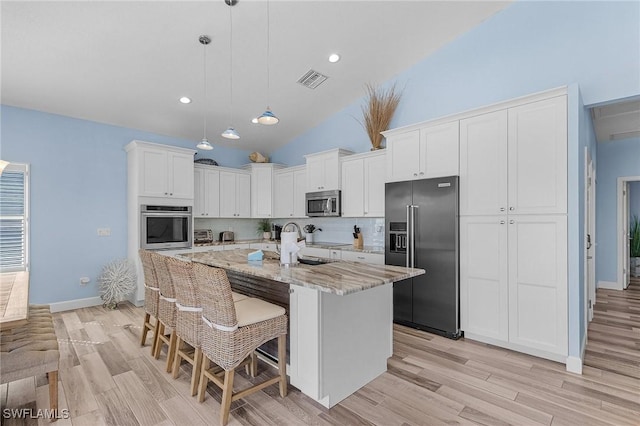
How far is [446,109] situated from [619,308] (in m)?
3.85

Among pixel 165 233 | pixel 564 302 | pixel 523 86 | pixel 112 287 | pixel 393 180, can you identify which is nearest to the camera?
pixel 564 302

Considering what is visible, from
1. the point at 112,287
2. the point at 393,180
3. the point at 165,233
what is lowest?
the point at 112,287

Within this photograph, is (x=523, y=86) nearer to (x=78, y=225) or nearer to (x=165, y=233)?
(x=165, y=233)

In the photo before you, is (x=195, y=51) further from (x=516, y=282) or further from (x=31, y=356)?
(x=516, y=282)

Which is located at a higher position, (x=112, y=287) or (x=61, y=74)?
(x=61, y=74)

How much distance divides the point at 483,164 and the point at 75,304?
5.62 metres

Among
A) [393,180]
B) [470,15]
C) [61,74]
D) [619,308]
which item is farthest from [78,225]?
[619,308]

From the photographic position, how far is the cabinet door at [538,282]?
2.79 meters

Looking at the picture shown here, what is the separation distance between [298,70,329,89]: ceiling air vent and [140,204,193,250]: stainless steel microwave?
2.65 m

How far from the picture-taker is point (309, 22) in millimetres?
3287

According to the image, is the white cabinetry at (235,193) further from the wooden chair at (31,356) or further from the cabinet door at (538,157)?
the cabinet door at (538,157)

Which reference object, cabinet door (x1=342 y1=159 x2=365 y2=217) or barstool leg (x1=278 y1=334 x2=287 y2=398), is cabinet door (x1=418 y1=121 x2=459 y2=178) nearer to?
cabinet door (x1=342 y1=159 x2=365 y2=217)

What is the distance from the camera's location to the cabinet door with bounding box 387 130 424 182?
3.76 meters

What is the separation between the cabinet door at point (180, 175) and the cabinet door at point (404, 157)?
314 centimetres
